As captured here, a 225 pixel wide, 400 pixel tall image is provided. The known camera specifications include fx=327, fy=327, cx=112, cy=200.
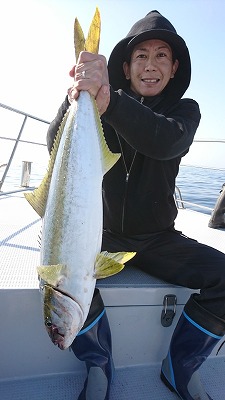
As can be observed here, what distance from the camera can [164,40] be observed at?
6.91 ft

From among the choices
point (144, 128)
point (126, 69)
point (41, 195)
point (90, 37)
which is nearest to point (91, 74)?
point (90, 37)

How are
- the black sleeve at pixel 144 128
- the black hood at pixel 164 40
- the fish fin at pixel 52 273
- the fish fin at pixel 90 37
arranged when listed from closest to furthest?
the fish fin at pixel 52 273 < the fish fin at pixel 90 37 < the black sleeve at pixel 144 128 < the black hood at pixel 164 40

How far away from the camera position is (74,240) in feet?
4.36

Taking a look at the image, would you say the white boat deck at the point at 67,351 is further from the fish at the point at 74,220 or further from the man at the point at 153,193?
the fish at the point at 74,220

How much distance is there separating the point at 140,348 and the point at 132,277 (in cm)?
45

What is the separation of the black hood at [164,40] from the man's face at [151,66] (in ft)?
0.17

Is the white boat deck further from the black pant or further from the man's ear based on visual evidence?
the man's ear

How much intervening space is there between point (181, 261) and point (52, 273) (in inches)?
37.7

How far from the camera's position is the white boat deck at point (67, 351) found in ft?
5.86

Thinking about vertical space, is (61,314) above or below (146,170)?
below

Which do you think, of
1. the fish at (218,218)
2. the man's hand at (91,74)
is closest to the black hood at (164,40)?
the man's hand at (91,74)

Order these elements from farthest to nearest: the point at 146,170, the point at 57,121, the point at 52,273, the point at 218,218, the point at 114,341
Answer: the point at 218,218 → the point at 146,170 → the point at 114,341 → the point at 57,121 → the point at 52,273

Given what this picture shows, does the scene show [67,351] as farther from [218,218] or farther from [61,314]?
[218,218]

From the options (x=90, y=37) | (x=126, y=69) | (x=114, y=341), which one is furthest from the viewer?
(x=126, y=69)
